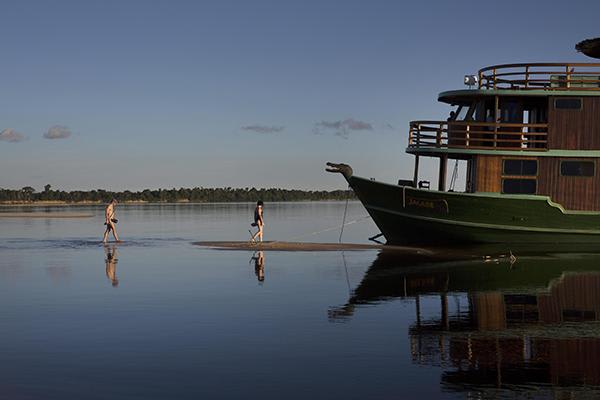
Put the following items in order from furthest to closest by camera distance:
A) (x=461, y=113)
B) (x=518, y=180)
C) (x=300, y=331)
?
(x=461, y=113)
(x=518, y=180)
(x=300, y=331)

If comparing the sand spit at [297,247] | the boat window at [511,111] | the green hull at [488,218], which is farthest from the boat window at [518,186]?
the sand spit at [297,247]

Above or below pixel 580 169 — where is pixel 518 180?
below

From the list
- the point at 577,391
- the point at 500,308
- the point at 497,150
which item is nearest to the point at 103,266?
the point at 500,308

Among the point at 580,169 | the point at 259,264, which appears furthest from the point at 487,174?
the point at 259,264

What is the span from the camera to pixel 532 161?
28500 millimetres

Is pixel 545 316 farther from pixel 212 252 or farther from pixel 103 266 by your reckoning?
pixel 212 252

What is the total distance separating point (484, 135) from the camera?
29.9 meters

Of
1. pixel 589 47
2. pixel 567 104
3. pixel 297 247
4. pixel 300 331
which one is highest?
pixel 589 47

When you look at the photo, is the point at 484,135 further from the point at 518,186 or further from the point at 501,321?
the point at 501,321

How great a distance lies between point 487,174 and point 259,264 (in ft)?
32.9

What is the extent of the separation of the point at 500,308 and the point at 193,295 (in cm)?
608

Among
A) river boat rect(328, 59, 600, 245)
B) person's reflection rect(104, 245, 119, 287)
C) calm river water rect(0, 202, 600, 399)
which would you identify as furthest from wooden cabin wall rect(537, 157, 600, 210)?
person's reflection rect(104, 245, 119, 287)

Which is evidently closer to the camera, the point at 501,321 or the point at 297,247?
the point at 501,321

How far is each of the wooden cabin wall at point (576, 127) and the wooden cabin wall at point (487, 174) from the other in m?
2.21
